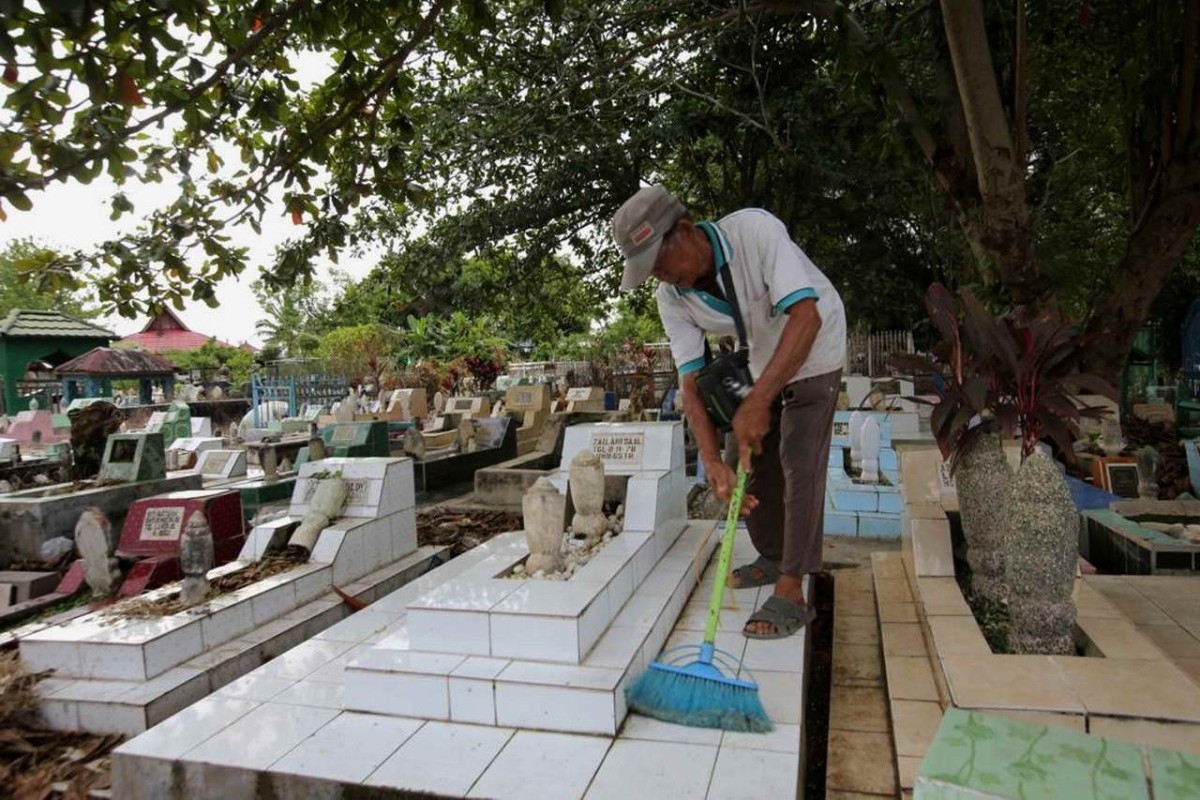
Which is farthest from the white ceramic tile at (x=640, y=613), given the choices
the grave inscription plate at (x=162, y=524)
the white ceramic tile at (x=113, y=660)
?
the grave inscription plate at (x=162, y=524)

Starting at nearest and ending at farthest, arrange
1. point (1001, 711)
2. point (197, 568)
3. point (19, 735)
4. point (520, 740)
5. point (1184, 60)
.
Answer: point (1001, 711) < point (520, 740) < point (19, 735) < point (197, 568) < point (1184, 60)

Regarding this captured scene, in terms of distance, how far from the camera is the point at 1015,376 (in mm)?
2838

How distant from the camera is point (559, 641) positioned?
2863 mm

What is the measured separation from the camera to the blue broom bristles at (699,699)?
2539 millimetres

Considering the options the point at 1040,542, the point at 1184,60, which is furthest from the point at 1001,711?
the point at 1184,60

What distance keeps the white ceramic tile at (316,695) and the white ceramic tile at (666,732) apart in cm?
117

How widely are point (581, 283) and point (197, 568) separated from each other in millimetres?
16326

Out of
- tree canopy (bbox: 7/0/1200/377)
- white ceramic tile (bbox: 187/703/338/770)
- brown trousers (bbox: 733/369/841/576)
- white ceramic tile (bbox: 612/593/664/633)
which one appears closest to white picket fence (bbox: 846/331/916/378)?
tree canopy (bbox: 7/0/1200/377)

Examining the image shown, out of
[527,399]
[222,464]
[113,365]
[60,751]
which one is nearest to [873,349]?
[527,399]

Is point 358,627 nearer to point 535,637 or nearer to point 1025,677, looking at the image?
point 535,637

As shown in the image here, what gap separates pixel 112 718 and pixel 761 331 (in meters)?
3.32

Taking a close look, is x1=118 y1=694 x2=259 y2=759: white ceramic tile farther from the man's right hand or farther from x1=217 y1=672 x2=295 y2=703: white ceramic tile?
the man's right hand

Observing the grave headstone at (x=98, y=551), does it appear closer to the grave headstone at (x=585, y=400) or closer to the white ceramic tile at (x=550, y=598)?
the white ceramic tile at (x=550, y=598)

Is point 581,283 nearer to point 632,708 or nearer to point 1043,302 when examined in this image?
point 1043,302
